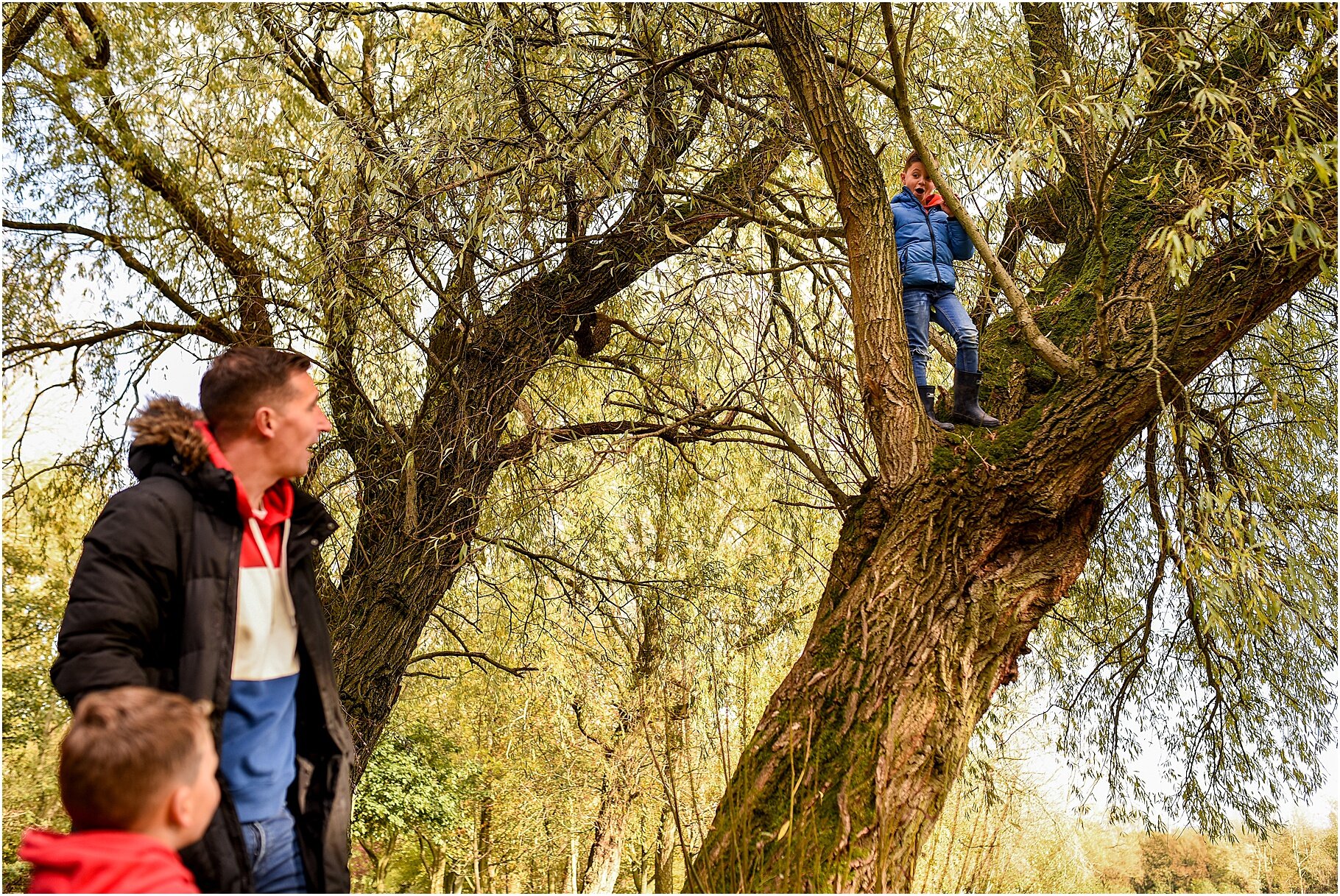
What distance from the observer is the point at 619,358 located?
5469mm

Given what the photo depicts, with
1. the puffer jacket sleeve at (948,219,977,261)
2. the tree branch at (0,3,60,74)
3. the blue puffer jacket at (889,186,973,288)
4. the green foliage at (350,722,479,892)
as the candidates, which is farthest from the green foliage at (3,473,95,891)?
the puffer jacket sleeve at (948,219,977,261)

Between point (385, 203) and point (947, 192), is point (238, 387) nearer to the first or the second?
point (947, 192)

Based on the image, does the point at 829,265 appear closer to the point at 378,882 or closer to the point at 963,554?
the point at 963,554

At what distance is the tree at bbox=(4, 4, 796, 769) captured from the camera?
13.2ft

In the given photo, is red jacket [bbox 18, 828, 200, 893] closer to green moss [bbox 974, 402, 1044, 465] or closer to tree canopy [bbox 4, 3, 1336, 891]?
tree canopy [bbox 4, 3, 1336, 891]

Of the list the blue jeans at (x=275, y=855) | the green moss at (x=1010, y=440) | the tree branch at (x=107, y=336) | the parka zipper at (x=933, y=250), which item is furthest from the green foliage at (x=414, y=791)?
the blue jeans at (x=275, y=855)

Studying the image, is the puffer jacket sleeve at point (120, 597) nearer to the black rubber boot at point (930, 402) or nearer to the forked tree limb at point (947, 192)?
the forked tree limb at point (947, 192)

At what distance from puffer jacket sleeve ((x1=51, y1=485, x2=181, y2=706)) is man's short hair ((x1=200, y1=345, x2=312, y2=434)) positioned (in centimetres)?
23

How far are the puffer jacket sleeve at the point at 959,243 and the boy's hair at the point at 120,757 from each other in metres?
3.12

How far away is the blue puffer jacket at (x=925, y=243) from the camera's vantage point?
11.8ft

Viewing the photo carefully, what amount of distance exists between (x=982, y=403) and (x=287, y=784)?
122 inches

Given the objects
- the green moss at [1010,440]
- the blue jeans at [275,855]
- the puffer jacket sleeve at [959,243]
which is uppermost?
the puffer jacket sleeve at [959,243]

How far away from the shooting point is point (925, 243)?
364 centimetres

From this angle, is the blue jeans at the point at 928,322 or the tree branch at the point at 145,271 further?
the tree branch at the point at 145,271
